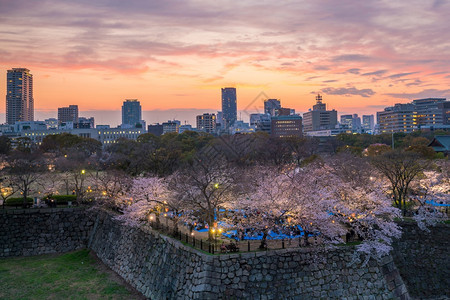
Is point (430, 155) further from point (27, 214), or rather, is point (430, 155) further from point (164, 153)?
point (27, 214)

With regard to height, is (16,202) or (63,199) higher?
(63,199)

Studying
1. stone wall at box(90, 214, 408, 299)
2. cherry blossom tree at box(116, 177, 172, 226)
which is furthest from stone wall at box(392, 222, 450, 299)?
cherry blossom tree at box(116, 177, 172, 226)

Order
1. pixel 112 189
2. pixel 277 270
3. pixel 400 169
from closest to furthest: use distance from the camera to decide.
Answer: pixel 277 270 → pixel 400 169 → pixel 112 189

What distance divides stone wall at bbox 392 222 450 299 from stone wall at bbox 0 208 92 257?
1091 inches

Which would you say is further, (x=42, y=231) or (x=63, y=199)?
(x=63, y=199)

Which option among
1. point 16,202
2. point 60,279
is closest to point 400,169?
point 60,279

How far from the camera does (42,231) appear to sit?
107 feet

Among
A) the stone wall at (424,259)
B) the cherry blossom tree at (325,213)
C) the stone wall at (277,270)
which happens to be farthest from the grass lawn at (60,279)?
the stone wall at (424,259)

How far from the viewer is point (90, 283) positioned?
2500 cm

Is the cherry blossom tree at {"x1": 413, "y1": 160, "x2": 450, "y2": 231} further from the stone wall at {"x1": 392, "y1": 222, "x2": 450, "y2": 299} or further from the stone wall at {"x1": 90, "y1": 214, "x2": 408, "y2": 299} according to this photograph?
the stone wall at {"x1": 90, "y1": 214, "x2": 408, "y2": 299}

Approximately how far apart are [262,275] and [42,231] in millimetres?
23682

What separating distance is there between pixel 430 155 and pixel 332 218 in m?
29.7

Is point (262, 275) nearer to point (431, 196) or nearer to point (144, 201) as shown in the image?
point (144, 201)

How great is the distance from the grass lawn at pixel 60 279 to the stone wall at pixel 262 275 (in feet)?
8.01
